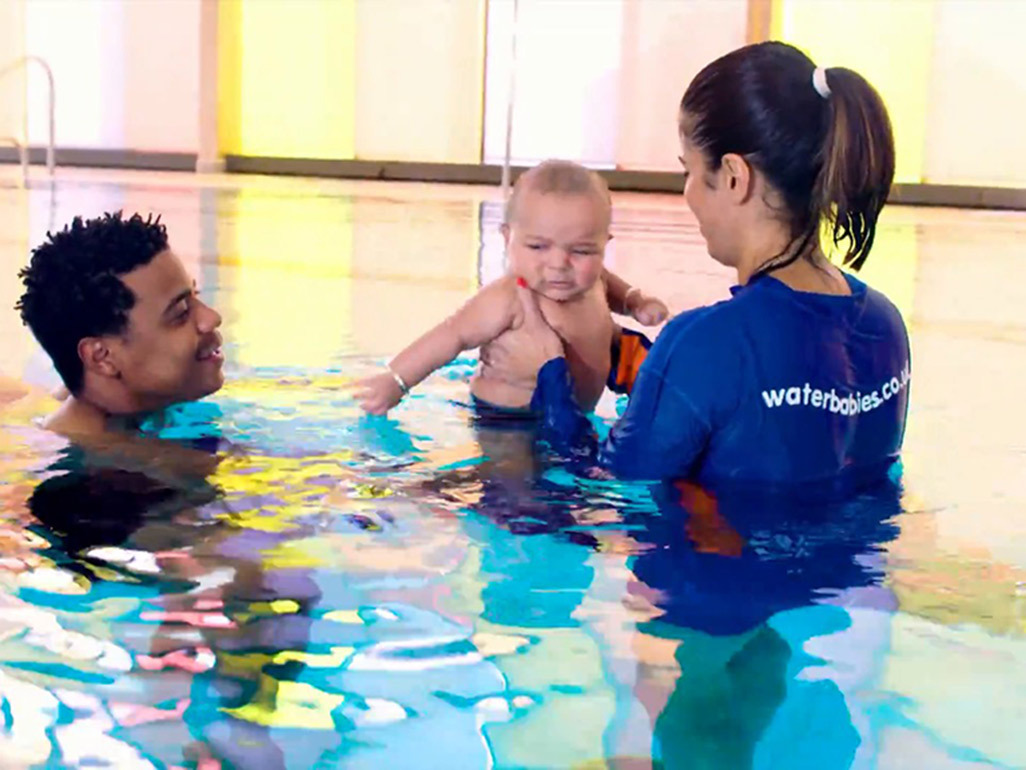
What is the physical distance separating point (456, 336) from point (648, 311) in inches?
20.1

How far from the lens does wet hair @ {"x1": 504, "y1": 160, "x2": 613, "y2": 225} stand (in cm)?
321

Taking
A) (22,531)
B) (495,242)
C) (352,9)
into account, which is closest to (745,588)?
(22,531)

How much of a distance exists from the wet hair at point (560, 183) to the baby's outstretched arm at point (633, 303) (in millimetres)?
354

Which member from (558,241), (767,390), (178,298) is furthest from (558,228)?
(767,390)

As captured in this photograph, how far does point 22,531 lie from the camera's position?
223cm

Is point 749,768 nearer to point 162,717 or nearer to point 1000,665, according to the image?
point 1000,665

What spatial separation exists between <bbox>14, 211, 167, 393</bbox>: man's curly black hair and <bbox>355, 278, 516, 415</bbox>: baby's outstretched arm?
0.67 m

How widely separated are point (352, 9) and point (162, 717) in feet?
52.1

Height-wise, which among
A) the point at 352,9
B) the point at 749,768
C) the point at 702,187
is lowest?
the point at 749,768

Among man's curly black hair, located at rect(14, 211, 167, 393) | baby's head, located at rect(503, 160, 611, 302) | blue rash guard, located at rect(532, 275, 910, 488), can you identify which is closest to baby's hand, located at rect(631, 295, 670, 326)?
baby's head, located at rect(503, 160, 611, 302)

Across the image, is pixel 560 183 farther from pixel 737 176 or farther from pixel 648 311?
pixel 737 176

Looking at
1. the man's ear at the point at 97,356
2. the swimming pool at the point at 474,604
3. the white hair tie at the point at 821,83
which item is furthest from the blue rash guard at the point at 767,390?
the man's ear at the point at 97,356

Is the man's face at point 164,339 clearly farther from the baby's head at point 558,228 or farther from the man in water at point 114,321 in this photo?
the baby's head at point 558,228

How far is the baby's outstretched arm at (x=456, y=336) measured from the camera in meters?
3.31
